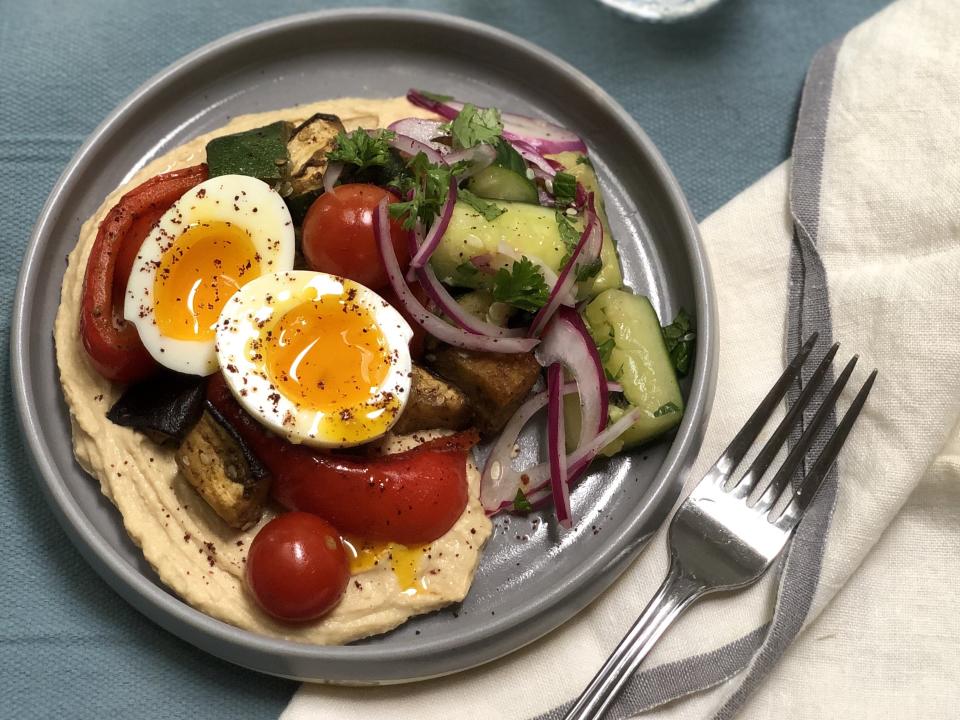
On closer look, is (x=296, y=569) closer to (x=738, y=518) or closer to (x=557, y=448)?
(x=557, y=448)

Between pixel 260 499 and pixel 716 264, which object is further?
pixel 716 264

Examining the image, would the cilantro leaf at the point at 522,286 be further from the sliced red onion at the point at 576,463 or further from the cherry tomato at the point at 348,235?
the sliced red onion at the point at 576,463

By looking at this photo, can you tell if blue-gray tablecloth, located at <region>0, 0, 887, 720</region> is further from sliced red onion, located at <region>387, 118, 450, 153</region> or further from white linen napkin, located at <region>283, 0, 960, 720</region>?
sliced red onion, located at <region>387, 118, 450, 153</region>

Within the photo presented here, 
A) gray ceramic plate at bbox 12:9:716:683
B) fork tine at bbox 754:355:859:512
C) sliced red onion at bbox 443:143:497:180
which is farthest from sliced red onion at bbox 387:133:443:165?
fork tine at bbox 754:355:859:512

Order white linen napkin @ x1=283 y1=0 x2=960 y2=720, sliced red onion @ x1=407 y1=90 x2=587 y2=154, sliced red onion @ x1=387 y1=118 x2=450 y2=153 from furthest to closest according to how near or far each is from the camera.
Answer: sliced red onion @ x1=407 y1=90 x2=587 y2=154, sliced red onion @ x1=387 y1=118 x2=450 y2=153, white linen napkin @ x1=283 y1=0 x2=960 y2=720

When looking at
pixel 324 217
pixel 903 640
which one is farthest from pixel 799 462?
pixel 324 217

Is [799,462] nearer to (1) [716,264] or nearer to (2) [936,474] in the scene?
(2) [936,474]
